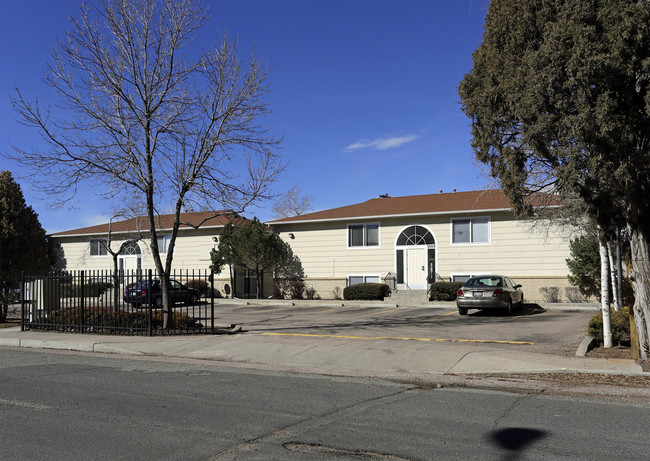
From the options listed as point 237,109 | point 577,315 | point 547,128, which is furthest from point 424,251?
point 547,128

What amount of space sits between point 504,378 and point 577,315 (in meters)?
11.9

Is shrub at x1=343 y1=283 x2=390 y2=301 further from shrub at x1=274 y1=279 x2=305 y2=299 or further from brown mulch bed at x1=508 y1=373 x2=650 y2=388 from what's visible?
brown mulch bed at x1=508 y1=373 x2=650 y2=388

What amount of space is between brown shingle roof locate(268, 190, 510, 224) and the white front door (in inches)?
83.2

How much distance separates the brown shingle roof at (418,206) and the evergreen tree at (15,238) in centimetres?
1495

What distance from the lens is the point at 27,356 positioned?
11.8 meters

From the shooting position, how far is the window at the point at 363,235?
29438 millimetres

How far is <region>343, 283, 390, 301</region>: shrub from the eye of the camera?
2680cm

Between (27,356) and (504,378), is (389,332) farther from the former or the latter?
(27,356)

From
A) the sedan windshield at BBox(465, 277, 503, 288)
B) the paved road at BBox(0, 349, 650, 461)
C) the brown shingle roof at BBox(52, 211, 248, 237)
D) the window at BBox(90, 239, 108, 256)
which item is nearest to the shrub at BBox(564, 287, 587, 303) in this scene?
the sedan windshield at BBox(465, 277, 503, 288)

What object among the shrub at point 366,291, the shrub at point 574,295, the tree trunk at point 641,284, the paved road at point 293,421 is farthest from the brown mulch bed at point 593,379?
the shrub at point 366,291

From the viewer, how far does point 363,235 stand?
29719mm

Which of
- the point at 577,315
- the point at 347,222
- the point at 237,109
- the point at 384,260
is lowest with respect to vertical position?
the point at 577,315

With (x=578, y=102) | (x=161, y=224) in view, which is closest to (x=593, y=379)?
(x=578, y=102)

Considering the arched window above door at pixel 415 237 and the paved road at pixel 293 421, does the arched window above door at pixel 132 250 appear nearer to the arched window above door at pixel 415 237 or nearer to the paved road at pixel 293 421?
the arched window above door at pixel 415 237
